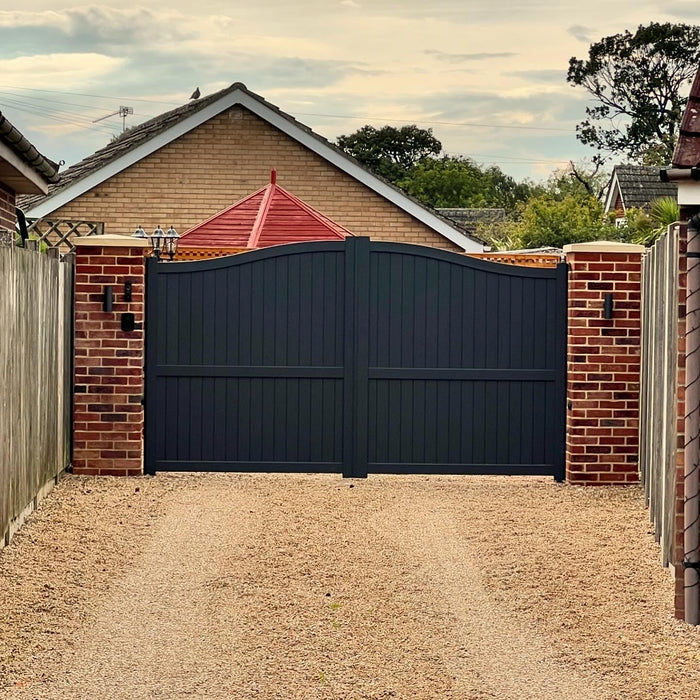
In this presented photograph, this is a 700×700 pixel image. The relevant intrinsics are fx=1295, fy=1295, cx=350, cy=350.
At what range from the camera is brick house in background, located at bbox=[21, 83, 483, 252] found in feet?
71.1

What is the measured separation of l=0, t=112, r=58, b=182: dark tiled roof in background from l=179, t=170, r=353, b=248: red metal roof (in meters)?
3.12

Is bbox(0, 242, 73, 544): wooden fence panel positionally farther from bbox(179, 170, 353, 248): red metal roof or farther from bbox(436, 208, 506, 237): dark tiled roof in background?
bbox(436, 208, 506, 237): dark tiled roof in background

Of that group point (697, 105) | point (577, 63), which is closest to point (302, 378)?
point (697, 105)

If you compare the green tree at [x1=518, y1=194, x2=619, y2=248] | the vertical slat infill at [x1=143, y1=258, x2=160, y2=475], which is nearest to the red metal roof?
the vertical slat infill at [x1=143, y1=258, x2=160, y2=475]

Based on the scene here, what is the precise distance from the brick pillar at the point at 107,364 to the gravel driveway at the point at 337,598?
2.07 ft

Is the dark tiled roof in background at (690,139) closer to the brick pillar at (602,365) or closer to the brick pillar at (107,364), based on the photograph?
the brick pillar at (602,365)

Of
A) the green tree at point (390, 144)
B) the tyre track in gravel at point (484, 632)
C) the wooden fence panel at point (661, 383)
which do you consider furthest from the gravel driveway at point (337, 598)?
the green tree at point (390, 144)

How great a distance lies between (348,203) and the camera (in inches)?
868

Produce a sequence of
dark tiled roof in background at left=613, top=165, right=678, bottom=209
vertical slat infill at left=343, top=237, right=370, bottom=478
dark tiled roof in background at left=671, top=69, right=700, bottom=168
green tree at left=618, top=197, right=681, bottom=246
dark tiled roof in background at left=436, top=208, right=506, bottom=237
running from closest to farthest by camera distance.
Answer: dark tiled roof in background at left=671, top=69, right=700, bottom=168 < vertical slat infill at left=343, top=237, right=370, bottom=478 < green tree at left=618, top=197, right=681, bottom=246 < dark tiled roof in background at left=613, top=165, right=678, bottom=209 < dark tiled roof in background at left=436, top=208, right=506, bottom=237

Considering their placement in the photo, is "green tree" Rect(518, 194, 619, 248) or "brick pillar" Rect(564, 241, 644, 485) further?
"green tree" Rect(518, 194, 619, 248)

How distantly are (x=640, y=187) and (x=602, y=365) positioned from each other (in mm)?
34050

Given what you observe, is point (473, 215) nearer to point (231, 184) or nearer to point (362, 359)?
point (231, 184)

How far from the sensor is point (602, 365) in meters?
11.1

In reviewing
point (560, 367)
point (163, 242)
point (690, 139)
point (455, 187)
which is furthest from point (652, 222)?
point (455, 187)
